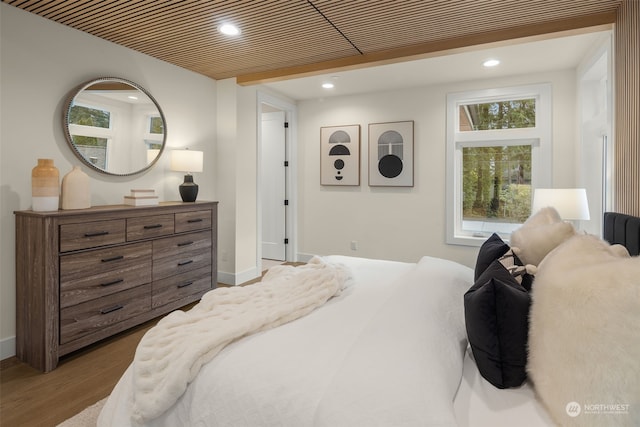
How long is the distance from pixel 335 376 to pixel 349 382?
52mm

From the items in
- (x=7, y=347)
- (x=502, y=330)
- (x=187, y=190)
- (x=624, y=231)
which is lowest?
(x=7, y=347)

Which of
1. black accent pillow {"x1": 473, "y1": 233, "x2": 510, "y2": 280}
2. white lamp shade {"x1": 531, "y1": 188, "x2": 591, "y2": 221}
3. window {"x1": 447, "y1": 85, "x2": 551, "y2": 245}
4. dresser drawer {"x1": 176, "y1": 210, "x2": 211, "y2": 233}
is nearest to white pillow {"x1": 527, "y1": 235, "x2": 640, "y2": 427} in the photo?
black accent pillow {"x1": 473, "y1": 233, "x2": 510, "y2": 280}

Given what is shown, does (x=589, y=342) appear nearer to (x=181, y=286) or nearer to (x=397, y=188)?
(x=181, y=286)

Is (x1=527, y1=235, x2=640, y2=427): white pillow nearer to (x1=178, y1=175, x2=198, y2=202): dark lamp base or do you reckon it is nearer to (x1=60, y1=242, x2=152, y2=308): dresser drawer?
(x1=60, y1=242, x2=152, y2=308): dresser drawer

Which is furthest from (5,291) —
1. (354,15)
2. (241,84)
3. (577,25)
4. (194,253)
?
(577,25)

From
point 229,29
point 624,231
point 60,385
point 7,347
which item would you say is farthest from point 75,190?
point 624,231

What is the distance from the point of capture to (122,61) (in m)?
3.16

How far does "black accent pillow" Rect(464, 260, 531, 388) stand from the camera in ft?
3.52

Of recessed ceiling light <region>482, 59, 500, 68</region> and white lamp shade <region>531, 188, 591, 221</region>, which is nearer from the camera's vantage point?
white lamp shade <region>531, 188, 591, 221</region>

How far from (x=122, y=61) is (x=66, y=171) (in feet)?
3.75

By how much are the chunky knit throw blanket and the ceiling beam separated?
7.49 feet

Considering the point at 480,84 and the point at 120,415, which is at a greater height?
the point at 480,84

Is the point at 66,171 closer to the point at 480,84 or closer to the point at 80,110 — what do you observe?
the point at 80,110

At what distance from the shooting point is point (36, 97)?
8.35ft
